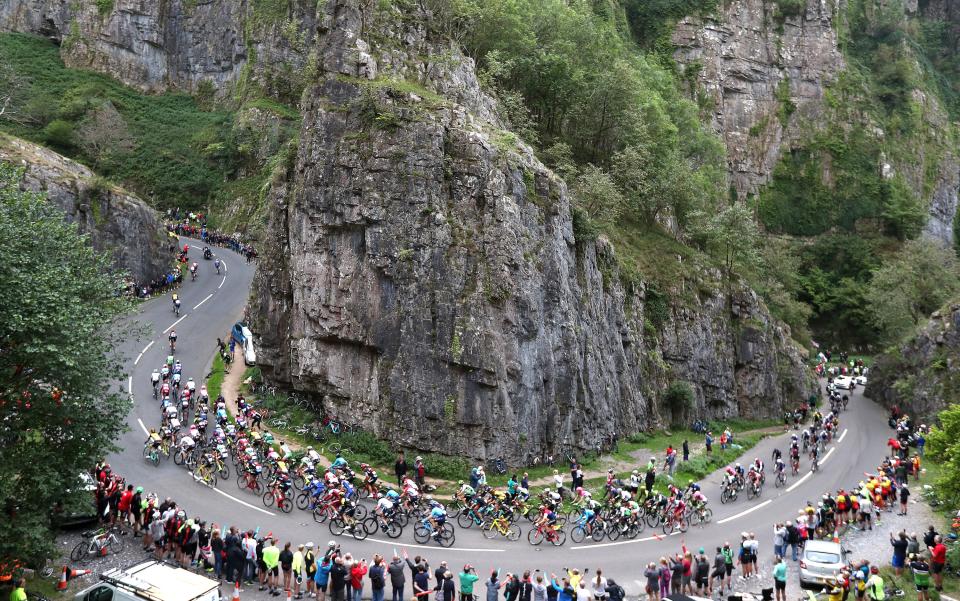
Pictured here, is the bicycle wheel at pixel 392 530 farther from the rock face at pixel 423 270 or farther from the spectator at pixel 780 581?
the spectator at pixel 780 581

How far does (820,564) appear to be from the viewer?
21375 millimetres

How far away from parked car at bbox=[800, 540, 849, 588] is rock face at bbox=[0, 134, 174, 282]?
45.8 m

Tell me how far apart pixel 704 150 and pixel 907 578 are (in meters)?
46.4

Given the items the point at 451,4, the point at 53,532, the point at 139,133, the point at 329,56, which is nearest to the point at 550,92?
the point at 451,4

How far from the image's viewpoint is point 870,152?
8162 centimetres

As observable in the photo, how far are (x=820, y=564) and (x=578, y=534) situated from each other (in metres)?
7.91

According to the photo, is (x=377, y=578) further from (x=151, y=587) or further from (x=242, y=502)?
(x=242, y=502)

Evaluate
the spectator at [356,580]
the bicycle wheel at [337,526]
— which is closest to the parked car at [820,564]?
the spectator at [356,580]

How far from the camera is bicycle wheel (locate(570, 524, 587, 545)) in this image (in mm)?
24609

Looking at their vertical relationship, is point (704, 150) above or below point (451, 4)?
below

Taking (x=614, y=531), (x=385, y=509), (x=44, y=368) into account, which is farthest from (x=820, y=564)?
(x=44, y=368)

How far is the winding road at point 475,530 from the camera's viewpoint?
22594 millimetres

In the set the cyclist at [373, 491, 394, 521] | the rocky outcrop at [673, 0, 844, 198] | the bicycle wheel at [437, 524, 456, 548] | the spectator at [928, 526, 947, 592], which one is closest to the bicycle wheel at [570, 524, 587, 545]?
the bicycle wheel at [437, 524, 456, 548]

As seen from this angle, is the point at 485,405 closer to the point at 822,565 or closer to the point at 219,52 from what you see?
the point at 822,565
